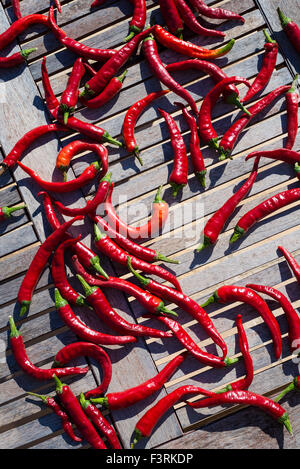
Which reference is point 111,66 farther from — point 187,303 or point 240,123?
point 187,303

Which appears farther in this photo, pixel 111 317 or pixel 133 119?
pixel 133 119

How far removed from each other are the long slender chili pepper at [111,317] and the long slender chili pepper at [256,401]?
0.53 meters

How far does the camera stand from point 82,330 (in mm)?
3098

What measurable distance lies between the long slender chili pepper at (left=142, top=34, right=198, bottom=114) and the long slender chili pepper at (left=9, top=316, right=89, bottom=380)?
2.01m

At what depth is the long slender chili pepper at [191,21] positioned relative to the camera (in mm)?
3350

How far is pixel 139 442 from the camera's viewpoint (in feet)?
9.92

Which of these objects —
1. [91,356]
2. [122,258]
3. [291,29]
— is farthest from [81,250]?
[291,29]

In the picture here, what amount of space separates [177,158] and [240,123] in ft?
1.71

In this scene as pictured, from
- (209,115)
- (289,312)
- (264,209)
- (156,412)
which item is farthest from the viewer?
(209,115)

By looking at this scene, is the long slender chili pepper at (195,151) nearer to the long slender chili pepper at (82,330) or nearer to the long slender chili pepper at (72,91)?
the long slender chili pepper at (72,91)

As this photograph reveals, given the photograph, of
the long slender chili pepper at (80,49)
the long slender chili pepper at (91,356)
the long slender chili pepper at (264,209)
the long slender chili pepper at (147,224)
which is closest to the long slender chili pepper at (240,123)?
the long slender chili pepper at (264,209)

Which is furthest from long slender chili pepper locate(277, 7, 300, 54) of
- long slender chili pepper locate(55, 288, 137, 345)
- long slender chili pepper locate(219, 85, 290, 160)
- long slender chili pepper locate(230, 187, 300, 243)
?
long slender chili pepper locate(55, 288, 137, 345)

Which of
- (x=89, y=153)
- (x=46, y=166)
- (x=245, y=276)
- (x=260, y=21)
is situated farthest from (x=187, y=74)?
(x=245, y=276)

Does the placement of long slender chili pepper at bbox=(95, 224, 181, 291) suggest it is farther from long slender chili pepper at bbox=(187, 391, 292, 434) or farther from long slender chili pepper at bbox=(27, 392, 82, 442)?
long slender chili pepper at bbox=(27, 392, 82, 442)
